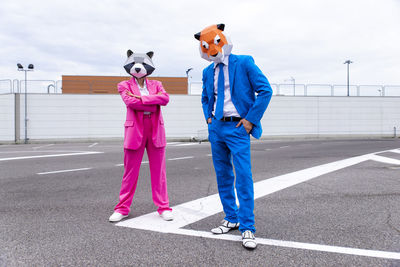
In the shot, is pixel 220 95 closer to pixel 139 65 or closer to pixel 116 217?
pixel 139 65

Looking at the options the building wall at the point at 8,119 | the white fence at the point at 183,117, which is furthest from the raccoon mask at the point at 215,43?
the building wall at the point at 8,119

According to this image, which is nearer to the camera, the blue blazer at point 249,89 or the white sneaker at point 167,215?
the blue blazer at point 249,89

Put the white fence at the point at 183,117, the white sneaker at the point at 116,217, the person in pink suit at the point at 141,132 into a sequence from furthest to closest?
the white fence at the point at 183,117
the person in pink suit at the point at 141,132
the white sneaker at the point at 116,217

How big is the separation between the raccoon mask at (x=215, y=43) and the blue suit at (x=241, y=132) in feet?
0.31

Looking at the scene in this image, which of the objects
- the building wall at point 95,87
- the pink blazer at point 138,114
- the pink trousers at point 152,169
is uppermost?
the building wall at point 95,87

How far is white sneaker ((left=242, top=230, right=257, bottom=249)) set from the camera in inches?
103

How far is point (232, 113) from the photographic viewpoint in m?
2.94

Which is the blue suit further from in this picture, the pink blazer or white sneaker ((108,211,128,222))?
white sneaker ((108,211,128,222))

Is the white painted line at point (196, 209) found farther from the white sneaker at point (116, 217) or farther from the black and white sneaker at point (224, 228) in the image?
the black and white sneaker at point (224, 228)

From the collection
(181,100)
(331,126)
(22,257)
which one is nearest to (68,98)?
(181,100)

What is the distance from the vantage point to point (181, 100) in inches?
974

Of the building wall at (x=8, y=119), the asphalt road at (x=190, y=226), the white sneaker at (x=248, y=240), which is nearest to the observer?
the asphalt road at (x=190, y=226)

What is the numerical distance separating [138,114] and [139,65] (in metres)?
0.58

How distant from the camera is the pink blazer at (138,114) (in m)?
3.54
